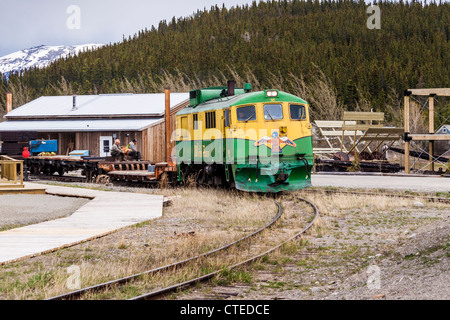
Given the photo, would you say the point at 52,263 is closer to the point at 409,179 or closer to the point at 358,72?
the point at 409,179

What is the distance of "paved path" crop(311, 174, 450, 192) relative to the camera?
70.7 feet

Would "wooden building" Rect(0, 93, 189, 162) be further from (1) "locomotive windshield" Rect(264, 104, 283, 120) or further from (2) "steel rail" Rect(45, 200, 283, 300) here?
(2) "steel rail" Rect(45, 200, 283, 300)

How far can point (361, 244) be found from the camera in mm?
10984

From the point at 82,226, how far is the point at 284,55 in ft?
275

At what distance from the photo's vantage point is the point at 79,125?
4009 cm

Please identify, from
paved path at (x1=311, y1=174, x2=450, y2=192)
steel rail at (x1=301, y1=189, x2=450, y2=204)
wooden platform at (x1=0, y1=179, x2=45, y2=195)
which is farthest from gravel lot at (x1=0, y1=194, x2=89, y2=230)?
paved path at (x1=311, y1=174, x2=450, y2=192)

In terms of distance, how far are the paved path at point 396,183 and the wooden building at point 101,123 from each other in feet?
48.4

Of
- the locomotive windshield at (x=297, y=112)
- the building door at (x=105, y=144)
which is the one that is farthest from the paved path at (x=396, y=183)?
the building door at (x=105, y=144)

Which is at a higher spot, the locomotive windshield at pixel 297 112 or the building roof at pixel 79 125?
the building roof at pixel 79 125

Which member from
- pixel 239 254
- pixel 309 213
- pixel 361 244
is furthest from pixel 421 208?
pixel 239 254

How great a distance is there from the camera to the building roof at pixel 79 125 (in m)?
37.9

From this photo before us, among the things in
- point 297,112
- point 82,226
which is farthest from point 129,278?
point 297,112

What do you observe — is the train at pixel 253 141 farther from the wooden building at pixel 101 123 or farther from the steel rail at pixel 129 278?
the wooden building at pixel 101 123

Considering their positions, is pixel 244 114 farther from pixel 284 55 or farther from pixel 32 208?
pixel 284 55
